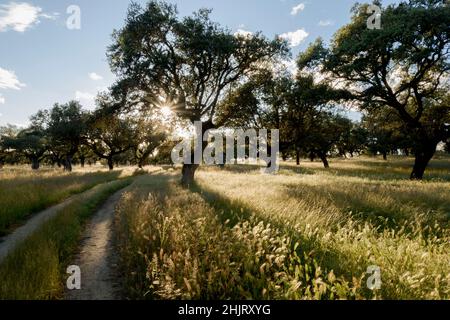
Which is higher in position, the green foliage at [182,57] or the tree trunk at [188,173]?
the green foliage at [182,57]

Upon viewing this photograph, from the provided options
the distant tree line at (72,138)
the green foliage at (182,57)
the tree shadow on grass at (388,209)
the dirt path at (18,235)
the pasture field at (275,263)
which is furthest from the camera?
the distant tree line at (72,138)

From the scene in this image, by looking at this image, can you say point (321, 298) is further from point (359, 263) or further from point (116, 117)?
point (116, 117)

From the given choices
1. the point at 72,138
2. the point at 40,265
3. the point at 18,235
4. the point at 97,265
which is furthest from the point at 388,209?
the point at 72,138

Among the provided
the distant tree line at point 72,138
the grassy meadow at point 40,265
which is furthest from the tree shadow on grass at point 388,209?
the distant tree line at point 72,138

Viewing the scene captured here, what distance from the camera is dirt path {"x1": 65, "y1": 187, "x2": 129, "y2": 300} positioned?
5.66 m

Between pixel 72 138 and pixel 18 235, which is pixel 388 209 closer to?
pixel 18 235

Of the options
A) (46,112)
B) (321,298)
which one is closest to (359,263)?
(321,298)

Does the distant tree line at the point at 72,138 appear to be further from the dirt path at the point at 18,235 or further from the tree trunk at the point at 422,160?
the tree trunk at the point at 422,160

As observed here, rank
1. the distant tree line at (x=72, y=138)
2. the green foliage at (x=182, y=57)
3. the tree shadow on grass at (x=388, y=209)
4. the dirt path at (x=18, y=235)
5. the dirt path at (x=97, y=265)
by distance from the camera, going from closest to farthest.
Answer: the dirt path at (x=97, y=265) < the dirt path at (x=18, y=235) < the tree shadow on grass at (x=388, y=209) < the green foliage at (x=182, y=57) < the distant tree line at (x=72, y=138)

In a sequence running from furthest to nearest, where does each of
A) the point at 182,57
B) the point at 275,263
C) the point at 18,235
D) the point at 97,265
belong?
1. the point at 182,57
2. the point at 18,235
3. the point at 97,265
4. the point at 275,263

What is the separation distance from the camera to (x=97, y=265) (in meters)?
7.12

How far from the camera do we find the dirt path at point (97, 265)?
566 cm

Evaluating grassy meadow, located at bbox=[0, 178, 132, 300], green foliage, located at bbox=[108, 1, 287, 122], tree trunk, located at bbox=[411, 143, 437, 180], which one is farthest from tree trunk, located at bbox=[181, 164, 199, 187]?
tree trunk, located at bbox=[411, 143, 437, 180]

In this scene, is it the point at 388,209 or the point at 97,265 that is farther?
the point at 388,209
